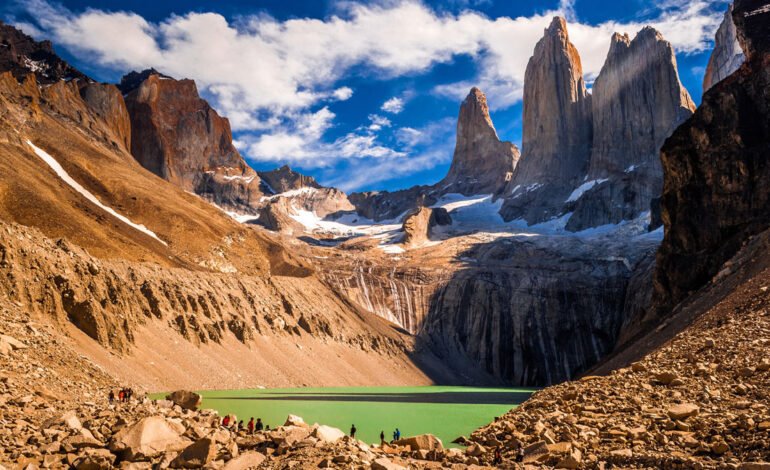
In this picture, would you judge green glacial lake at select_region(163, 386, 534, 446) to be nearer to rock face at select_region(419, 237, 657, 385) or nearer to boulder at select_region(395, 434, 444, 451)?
boulder at select_region(395, 434, 444, 451)

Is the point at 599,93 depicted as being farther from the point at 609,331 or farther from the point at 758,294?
the point at 758,294

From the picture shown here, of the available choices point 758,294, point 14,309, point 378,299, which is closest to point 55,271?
point 14,309

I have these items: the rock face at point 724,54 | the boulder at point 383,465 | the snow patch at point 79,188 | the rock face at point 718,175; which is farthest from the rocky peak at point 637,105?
the boulder at point 383,465

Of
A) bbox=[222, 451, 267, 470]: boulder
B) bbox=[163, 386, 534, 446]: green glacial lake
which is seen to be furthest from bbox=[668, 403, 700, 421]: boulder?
bbox=[222, 451, 267, 470]: boulder

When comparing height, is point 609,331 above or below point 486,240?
below

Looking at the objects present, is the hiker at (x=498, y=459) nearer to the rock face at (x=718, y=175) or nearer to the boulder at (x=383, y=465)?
the boulder at (x=383, y=465)
